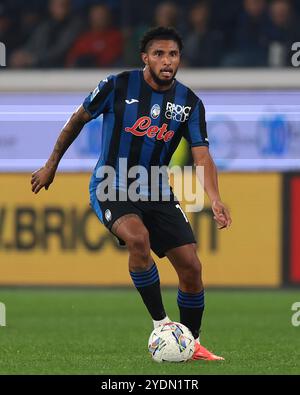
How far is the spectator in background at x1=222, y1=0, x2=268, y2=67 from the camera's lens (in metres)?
14.4

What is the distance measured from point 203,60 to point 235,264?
2.60m

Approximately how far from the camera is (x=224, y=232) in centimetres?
1335

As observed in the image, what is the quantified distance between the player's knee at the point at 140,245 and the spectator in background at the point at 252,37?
24.0 feet

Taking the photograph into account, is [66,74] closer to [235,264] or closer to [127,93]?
[235,264]

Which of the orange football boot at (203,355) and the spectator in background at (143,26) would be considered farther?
the spectator in background at (143,26)

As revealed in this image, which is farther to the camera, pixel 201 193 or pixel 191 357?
pixel 201 193

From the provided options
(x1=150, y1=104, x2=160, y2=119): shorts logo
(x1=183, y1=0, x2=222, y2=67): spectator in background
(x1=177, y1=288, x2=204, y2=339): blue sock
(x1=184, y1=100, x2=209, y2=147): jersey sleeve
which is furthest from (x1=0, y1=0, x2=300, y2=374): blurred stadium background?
(x1=150, y1=104, x2=160, y2=119): shorts logo

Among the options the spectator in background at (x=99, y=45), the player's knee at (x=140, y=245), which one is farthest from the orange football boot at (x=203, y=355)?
the spectator in background at (x=99, y=45)

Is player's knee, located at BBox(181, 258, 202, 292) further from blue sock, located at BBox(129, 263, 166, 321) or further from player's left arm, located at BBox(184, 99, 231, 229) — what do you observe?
player's left arm, located at BBox(184, 99, 231, 229)

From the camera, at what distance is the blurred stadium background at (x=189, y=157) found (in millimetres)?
13281

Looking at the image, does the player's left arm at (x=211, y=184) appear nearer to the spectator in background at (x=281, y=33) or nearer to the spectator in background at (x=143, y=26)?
the spectator in background at (x=281, y=33)

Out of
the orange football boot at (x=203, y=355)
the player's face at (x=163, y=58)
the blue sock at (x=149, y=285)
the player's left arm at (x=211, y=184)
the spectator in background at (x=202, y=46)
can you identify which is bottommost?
the orange football boot at (x=203, y=355)

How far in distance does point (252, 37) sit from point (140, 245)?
756cm
